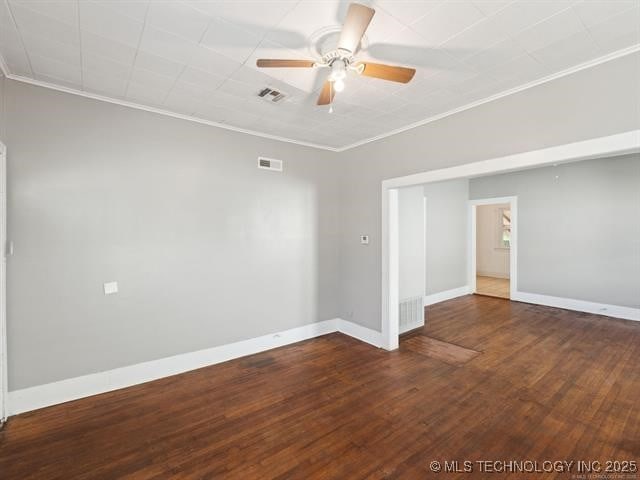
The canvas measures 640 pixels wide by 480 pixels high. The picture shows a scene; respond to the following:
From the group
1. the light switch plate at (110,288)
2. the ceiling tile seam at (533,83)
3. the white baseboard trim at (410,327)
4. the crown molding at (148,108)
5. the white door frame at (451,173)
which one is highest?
the crown molding at (148,108)

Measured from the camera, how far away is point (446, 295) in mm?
6867

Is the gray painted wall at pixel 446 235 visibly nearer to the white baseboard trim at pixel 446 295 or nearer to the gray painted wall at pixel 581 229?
the white baseboard trim at pixel 446 295

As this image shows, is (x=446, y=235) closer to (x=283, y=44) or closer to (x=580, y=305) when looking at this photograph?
(x=580, y=305)

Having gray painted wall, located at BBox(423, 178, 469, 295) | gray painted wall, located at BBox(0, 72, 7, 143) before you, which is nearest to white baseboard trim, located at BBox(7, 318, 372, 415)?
gray painted wall, located at BBox(0, 72, 7, 143)

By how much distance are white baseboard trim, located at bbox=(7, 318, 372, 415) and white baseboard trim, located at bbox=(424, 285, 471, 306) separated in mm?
2783

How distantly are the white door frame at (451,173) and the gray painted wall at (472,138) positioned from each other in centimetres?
7

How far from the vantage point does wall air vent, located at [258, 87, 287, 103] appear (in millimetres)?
2759

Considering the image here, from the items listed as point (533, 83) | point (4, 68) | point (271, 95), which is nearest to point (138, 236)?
point (4, 68)

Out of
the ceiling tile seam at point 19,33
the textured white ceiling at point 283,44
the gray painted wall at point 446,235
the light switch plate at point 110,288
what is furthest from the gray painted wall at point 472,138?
the ceiling tile seam at point 19,33

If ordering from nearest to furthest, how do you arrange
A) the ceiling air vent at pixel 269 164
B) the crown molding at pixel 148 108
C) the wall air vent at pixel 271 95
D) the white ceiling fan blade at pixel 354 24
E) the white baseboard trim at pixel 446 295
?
the white ceiling fan blade at pixel 354 24 < the crown molding at pixel 148 108 < the wall air vent at pixel 271 95 < the ceiling air vent at pixel 269 164 < the white baseboard trim at pixel 446 295

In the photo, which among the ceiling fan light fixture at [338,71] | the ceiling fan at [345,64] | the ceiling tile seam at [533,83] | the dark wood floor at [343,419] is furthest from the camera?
the ceiling tile seam at [533,83]

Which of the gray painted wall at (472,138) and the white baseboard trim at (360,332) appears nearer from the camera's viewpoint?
the gray painted wall at (472,138)

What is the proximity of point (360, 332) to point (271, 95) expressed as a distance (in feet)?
11.4

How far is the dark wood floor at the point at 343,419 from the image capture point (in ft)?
6.67
